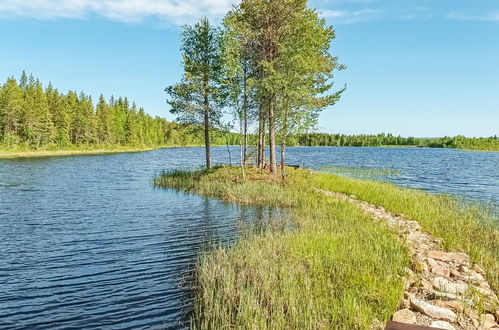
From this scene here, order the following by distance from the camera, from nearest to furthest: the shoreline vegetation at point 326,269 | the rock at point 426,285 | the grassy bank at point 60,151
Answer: the shoreline vegetation at point 326,269 → the rock at point 426,285 → the grassy bank at point 60,151

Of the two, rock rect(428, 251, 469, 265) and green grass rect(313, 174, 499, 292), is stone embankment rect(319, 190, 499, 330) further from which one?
green grass rect(313, 174, 499, 292)

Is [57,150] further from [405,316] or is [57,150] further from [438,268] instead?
[405,316]

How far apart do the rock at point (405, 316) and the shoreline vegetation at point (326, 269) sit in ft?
0.57

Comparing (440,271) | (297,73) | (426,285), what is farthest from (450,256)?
(297,73)

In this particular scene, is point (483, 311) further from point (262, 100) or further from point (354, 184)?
point (262, 100)

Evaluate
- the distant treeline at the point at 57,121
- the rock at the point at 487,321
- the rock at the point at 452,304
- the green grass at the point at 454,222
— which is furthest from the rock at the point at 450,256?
the distant treeline at the point at 57,121

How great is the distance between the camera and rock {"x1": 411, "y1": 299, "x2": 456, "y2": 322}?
756 centimetres

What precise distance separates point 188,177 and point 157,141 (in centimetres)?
13580

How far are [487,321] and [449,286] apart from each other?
1.67 m

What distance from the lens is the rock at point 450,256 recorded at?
11539 mm

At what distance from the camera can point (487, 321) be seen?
7.54m

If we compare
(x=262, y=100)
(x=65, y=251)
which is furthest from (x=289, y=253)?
(x=262, y=100)

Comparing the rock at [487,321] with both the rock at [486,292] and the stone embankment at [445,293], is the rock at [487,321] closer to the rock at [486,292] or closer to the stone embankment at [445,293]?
the stone embankment at [445,293]

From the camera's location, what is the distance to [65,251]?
1439cm
